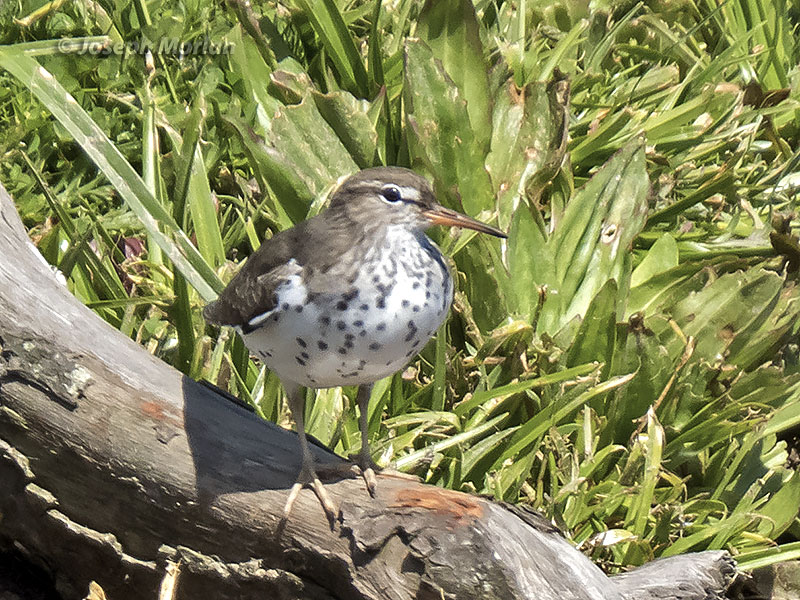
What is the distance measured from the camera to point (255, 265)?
342 cm

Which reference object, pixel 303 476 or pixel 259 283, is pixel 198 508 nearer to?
pixel 303 476

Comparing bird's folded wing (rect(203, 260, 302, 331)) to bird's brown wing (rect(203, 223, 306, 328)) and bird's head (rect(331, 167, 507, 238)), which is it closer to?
bird's brown wing (rect(203, 223, 306, 328))

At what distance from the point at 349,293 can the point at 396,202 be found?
1.37 feet

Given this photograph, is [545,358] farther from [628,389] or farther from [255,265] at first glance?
[255,265]

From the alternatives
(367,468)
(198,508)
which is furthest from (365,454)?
(198,508)

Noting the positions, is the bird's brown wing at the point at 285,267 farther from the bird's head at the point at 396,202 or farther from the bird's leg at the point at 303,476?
the bird's leg at the point at 303,476

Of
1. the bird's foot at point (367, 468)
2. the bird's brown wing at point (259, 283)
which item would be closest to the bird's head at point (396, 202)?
the bird's brown wing at point (259, 283)

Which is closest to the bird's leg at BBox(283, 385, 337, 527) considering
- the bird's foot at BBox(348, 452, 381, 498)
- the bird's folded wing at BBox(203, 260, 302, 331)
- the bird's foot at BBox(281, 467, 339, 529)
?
the bird's foot at BBox(281, 467, 339, 529)

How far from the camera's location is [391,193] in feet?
10.9

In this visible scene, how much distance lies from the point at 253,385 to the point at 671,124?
7.63ft

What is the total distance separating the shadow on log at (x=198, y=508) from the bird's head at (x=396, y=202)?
0.73m

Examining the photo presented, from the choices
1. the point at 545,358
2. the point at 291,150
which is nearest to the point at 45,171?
the point at 291,150

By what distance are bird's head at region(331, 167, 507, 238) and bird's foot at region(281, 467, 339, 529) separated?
74 cm

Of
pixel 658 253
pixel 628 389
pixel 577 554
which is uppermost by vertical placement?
pixel 658 253
